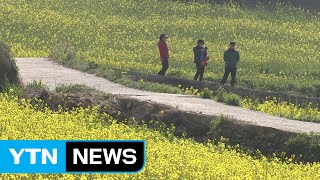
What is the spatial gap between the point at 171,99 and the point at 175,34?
2284cm

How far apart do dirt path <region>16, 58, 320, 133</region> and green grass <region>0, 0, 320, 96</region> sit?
15.5 feet

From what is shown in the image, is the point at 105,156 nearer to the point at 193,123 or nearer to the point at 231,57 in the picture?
the point at 193,123

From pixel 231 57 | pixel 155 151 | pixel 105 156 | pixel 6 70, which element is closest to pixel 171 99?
pixel 6 70

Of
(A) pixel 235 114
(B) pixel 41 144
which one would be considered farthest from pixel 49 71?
(B) pixel 41 144

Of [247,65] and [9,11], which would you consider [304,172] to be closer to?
[247,65]

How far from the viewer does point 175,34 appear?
146ft

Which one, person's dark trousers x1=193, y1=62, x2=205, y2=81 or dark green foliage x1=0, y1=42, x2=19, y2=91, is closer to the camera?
dark green foliage x1=0, y1=42, x2=19, y2=91

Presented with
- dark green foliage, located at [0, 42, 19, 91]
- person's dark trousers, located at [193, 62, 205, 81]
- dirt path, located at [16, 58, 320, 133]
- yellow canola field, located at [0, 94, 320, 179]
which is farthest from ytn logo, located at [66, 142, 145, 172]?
person's dark trousers, located at [193, 62, 205, 81]

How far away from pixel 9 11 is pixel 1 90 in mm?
25966

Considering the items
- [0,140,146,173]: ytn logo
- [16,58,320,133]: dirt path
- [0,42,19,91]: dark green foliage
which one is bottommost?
[16,58,320,133]: dirt path

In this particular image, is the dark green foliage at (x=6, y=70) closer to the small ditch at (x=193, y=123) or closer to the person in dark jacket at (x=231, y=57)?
the small ditch at (x=193, y=123)

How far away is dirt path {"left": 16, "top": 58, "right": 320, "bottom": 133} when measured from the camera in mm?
19133

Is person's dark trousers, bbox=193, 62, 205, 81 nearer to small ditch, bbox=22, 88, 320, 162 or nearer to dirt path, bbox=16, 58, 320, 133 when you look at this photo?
dirt path, bbox=16, 58, 320, 133

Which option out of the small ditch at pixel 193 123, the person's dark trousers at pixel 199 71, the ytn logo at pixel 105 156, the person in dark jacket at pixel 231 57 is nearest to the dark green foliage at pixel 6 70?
the small ditch at pixel 193 123
